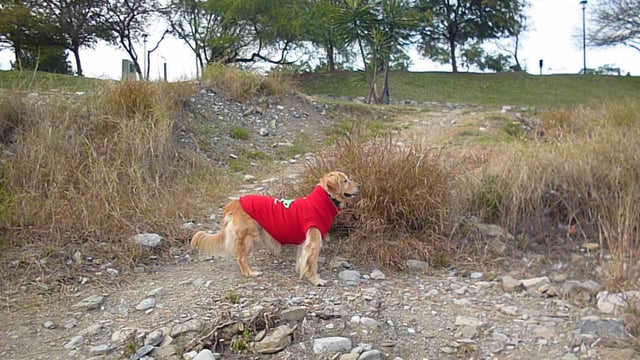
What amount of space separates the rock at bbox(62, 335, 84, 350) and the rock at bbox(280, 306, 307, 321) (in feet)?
3.93

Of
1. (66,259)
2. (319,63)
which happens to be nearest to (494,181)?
(66,259)

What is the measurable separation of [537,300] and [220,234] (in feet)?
7.53

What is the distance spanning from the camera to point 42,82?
9023 millimetres

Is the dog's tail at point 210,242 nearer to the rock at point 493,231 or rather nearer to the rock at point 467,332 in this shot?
the rock at point 467,332

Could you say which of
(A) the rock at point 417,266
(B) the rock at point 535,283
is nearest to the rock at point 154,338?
(A) the rock at point 417,266

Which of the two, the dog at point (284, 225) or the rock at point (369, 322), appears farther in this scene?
the dog at point (284, 225)

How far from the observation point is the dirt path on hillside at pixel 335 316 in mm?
3145

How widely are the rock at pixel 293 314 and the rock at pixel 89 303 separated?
129cm

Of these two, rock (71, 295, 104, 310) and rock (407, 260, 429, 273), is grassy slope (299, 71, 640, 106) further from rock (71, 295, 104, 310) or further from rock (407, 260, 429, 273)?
rock (71, 295, 104, 310)

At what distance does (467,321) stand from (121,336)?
2.10 meters

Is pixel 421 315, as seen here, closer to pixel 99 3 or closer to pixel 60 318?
pixel 60 318

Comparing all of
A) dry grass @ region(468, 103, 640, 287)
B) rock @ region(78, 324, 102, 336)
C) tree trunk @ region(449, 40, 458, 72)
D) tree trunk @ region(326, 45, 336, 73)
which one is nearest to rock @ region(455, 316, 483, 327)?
dry grass @ region(468, 103, 640, 287)

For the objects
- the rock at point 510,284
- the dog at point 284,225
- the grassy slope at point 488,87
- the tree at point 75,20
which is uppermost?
the tree at point 75,20

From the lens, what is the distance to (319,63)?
23.7 metres
